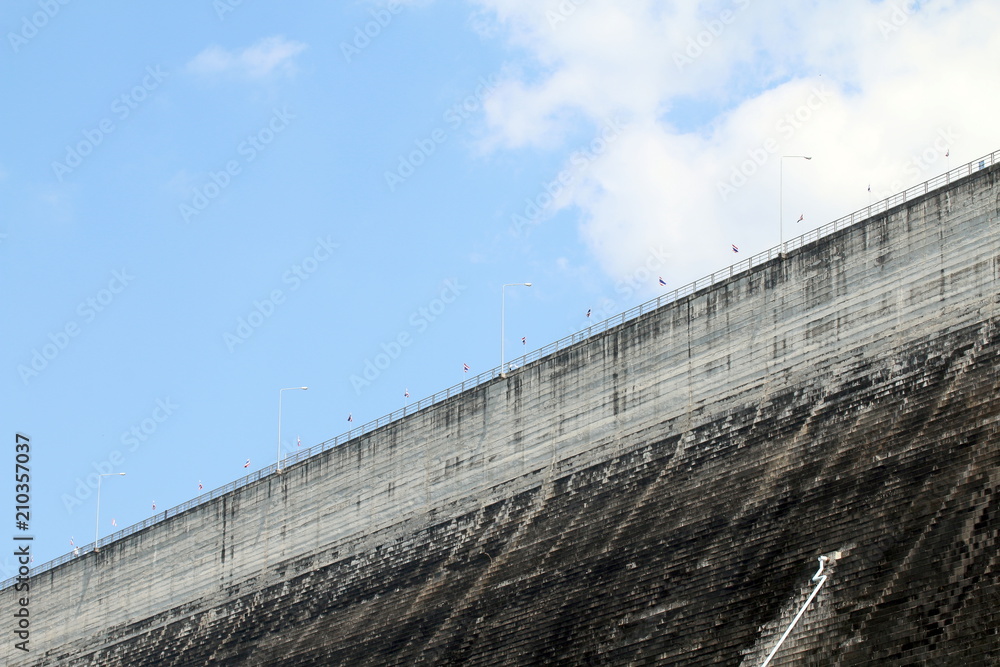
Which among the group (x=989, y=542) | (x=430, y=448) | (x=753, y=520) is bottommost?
(x=989, y=542)

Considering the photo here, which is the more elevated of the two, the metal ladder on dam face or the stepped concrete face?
the stepped concrete face

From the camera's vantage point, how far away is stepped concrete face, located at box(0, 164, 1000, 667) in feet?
97.3

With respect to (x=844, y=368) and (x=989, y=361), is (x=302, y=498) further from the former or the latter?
(x=989, y=361)

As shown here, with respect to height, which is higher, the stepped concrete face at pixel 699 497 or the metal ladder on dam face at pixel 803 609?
the stepped concrete face at pixel 699 497

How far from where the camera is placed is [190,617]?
168 feet

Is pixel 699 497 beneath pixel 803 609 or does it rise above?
above

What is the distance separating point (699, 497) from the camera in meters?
35.5

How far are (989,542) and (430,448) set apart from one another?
804 inches

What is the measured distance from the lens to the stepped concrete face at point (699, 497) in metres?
29.7

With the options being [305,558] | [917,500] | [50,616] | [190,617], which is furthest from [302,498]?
[917,500]

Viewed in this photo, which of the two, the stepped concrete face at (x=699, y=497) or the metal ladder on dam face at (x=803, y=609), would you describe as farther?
the metal ladder on dam face at (x=803, y=609)

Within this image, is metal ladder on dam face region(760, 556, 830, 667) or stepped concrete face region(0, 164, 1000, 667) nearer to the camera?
stepped concrete face region(0, 164, 1000, 667)

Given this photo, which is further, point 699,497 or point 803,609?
point 699,497

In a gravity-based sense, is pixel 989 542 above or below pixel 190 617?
below
